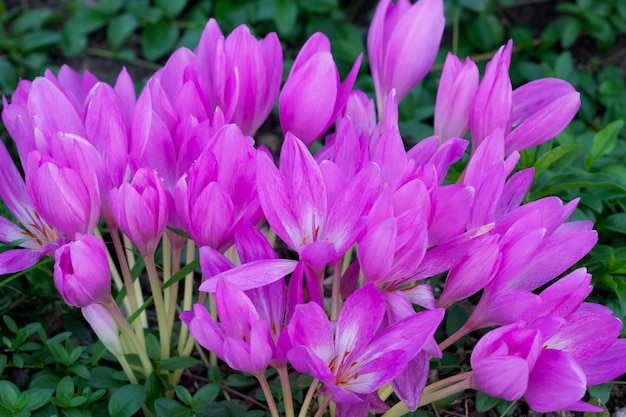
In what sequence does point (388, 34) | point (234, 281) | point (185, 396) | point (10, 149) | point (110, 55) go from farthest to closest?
point (110, 55), point (10, 149), point (388, 34), point (185, 396), point (234, 281)

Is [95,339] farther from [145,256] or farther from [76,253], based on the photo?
[76,253]

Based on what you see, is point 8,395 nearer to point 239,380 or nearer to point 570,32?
point 239,380

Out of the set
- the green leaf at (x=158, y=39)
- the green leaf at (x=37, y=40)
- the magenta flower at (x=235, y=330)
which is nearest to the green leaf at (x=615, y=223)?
the magenta flower at (x=235, y=330)

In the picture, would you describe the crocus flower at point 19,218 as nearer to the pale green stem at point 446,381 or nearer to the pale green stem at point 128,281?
the pale green stem at point 128,281

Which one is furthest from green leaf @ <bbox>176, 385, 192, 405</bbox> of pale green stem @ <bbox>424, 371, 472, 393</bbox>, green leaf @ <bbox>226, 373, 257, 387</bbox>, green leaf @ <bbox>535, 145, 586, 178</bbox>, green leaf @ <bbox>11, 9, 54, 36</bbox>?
green leaf @ <bbox>11, 9, 54, 36</bbox>

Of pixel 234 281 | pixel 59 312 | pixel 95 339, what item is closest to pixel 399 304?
pixel 234 281

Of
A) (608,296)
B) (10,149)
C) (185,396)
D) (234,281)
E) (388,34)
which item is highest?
(388,34)

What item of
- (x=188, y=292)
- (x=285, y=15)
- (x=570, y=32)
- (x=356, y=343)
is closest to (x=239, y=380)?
(x=188, y=292)
